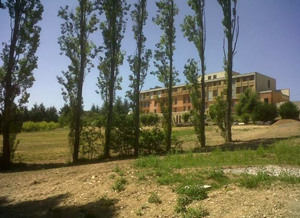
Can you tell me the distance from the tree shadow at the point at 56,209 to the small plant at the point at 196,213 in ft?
6.21

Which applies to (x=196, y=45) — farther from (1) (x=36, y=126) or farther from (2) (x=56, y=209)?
(1) (x=36, y=126)

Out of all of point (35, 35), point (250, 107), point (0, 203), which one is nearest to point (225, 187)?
point (0, 203)

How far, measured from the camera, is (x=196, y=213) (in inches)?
207

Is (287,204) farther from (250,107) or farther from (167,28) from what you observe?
(250,107)

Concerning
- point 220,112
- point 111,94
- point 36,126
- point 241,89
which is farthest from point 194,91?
point 36,126

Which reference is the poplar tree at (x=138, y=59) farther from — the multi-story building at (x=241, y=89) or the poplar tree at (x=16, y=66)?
the multi-story building at (x=241, y=89)

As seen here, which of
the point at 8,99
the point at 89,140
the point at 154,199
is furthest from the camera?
the point at 89,140

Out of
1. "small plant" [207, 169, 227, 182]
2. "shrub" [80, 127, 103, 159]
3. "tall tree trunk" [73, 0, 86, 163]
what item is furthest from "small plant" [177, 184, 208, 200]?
"tall tree trunk" [73, 0, 86, 163]

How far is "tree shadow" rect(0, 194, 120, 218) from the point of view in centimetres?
651

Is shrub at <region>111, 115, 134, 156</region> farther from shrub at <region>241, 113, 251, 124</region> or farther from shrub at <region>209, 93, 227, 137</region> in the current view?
shrub at <region>241, 113, 251, 124</region>

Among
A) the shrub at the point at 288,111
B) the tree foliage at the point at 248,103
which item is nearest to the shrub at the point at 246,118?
the tree foliage at the point at 248,103

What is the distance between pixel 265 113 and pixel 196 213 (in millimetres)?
40003

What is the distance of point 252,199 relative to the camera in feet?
17.7

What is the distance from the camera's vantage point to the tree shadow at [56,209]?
6512mm
